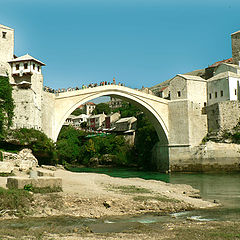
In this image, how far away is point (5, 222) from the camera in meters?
9.81

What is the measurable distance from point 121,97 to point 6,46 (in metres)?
13.1

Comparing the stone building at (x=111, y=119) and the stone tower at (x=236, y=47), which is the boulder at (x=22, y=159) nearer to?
the stone tower at (x=236, y=47)

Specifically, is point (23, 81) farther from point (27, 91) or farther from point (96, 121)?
point (96, 121)

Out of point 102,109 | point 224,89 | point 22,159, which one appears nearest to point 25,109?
point 22,159

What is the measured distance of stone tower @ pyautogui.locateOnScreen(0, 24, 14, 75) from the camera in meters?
27.6

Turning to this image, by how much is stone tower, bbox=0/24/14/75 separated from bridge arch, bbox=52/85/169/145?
513 cm

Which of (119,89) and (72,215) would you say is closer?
(72,215)

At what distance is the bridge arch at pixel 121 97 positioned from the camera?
29969 mm

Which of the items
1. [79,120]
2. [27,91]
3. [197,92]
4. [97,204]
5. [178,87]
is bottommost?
[97,204]

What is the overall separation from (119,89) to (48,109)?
358 inches

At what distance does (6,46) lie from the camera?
28.2m

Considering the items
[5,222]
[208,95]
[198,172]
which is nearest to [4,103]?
[5,222]

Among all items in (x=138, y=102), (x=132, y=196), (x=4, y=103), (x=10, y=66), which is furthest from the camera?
(x=138, y=102)

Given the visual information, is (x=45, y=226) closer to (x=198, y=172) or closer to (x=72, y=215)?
(x=72, y=215)
